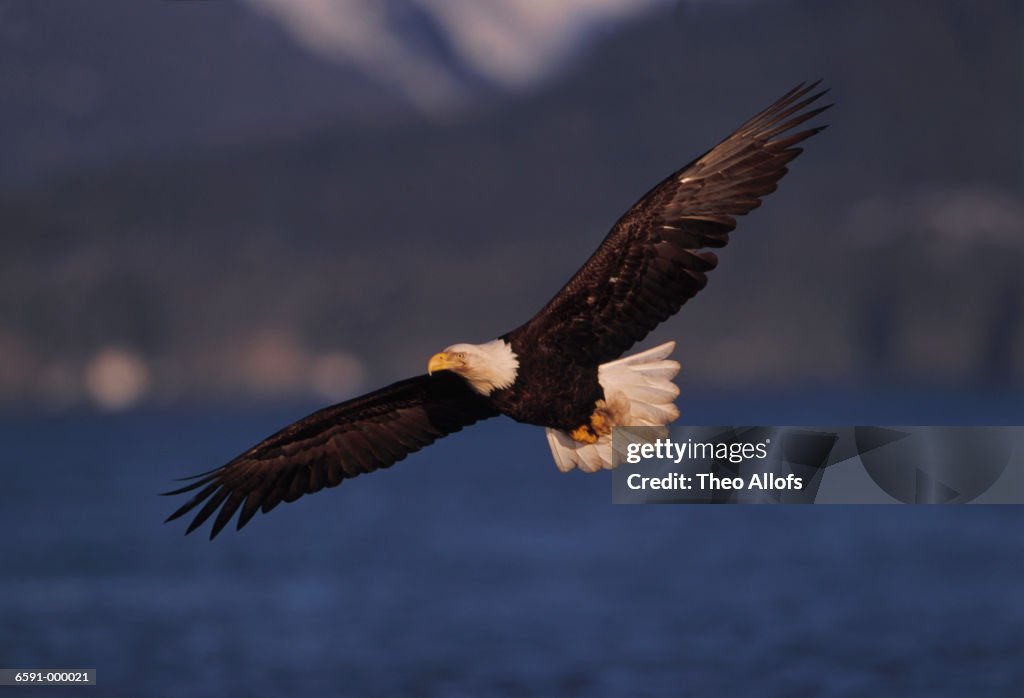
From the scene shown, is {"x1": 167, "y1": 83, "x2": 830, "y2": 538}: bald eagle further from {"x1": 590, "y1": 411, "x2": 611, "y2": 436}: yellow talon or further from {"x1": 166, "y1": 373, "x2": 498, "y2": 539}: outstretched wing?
{"x1": 166, "y1": 373, "x2": 498, "y2": 539}: outstretched wing

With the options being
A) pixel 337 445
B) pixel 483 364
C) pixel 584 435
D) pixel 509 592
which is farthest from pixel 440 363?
pixel 509 592

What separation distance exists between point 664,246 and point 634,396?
2.66 feet

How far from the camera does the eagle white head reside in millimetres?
7211

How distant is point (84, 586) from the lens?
39.9m

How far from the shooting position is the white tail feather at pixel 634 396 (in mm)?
7398

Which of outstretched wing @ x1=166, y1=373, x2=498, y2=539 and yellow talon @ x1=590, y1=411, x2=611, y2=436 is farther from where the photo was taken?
outstretched wing @ x1=166, y1=373, x2=498, y2=539

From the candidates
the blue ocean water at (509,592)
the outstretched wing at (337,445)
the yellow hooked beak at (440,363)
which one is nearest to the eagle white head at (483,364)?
the yellow hooked beak at (440,363)

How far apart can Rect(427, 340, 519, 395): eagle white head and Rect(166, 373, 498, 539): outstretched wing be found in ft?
2.94

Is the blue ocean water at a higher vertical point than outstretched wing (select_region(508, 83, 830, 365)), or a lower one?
higher

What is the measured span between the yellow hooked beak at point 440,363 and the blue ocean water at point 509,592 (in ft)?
56.0

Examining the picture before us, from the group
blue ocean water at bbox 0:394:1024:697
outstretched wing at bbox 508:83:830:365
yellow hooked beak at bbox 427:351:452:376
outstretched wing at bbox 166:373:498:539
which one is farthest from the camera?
blue ocean water at bbox 0:394:1024:697

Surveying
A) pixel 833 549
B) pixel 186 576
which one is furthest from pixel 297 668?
pixel 833 549

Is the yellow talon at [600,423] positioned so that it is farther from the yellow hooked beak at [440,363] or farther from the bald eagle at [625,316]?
the yellow hooked beak at [440,363]

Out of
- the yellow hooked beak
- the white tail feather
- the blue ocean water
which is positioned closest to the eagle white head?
the yellow hooked beak
